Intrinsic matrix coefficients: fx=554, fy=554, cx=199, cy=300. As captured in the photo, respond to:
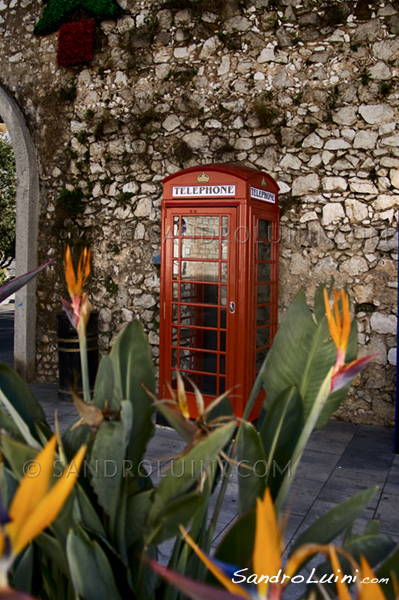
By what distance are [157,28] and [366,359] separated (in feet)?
19.7

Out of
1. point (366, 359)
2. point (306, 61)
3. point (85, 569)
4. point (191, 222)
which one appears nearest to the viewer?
point (85, 569)

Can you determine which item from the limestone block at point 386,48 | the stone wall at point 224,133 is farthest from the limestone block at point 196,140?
the limestone block at point 386,48

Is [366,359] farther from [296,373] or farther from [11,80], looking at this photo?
[11,80]

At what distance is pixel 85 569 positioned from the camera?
0.85 m

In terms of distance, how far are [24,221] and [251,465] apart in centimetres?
634

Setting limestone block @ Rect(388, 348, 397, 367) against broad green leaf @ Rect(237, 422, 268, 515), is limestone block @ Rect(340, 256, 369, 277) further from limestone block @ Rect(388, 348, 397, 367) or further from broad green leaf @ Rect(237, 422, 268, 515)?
broad green leaf @ Rect(237, 422, 268, 515)

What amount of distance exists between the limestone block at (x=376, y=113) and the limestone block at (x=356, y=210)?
0.76 metres

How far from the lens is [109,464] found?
97cm

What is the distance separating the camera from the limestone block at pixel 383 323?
5.22 m

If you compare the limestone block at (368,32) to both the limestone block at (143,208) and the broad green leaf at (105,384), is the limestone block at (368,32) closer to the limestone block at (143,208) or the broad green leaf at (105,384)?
the limestone block at (143,208)

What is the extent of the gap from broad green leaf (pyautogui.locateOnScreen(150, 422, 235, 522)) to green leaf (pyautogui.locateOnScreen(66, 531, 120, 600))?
119 millimetres

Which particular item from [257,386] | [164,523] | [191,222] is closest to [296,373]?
[257,386]

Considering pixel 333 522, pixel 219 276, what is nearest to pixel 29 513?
pixel 333 522

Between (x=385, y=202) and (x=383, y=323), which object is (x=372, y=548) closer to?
(x=383, y=323)
